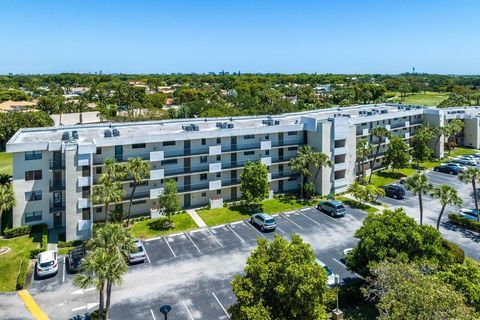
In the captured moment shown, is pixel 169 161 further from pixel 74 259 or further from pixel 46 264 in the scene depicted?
pixel 46 264

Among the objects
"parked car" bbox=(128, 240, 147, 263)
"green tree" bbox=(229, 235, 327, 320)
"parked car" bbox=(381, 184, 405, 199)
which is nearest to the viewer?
"green tree" bbox=(229, 235, 327, 320)

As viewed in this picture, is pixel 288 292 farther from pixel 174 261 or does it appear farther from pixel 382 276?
pixel 174 261

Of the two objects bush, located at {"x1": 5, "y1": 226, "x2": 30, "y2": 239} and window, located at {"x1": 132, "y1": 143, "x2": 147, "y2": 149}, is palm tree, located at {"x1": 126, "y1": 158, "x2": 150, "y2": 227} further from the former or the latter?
bush, located at {"x1": 5, "y1": 226, "x2": 30, "y2": 239}

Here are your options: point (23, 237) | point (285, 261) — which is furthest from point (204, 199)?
point (285, 261)

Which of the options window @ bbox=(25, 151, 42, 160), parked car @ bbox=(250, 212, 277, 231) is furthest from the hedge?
window @ bbox=(25, 151, 42, 160)

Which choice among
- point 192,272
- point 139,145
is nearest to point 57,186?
point 139,145
